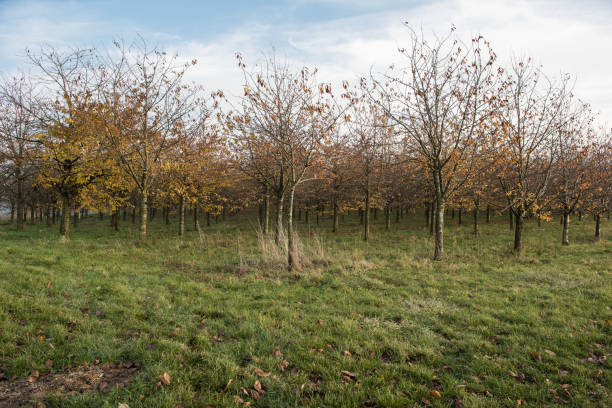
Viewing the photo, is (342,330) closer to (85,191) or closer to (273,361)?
(273,361)

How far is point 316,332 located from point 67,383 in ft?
11.8

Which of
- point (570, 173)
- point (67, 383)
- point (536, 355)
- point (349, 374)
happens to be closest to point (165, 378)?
point (67, 383)

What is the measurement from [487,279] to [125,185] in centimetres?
1938

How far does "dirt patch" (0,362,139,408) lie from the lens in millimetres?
3303

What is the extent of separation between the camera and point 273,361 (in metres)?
4.29

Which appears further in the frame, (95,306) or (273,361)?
(95,306)

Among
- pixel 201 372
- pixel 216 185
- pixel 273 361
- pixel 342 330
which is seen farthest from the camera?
pixel 216 185

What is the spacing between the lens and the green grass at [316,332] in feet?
12.3

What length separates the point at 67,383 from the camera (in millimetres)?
3598

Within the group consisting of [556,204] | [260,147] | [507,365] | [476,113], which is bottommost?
[507,365]

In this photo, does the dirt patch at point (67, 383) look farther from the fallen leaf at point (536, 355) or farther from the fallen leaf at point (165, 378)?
the fallen leaf at point (536, 355)

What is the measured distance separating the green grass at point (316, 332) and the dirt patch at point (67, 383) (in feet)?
0.53

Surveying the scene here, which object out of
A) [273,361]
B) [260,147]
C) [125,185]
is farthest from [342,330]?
[125,185]

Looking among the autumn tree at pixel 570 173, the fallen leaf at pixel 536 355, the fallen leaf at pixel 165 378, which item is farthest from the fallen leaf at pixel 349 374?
the autumn tree at pixel 570 173
